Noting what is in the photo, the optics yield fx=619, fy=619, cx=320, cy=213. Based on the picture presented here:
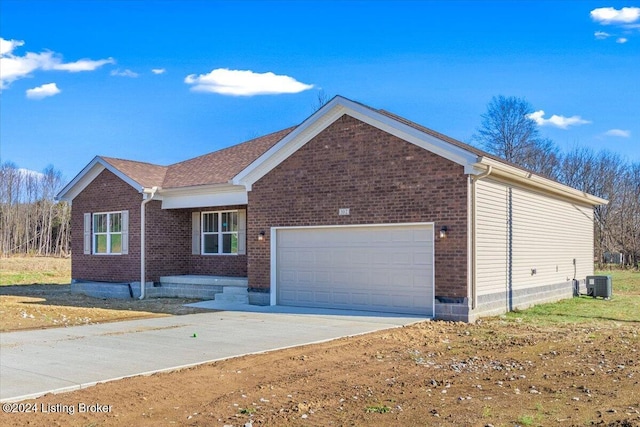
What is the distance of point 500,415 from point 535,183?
12148mm

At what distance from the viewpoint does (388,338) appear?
1180cm

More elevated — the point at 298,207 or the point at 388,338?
the point at 298,207

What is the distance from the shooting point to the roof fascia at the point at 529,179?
570 inches

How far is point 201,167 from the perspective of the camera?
23031 millimetres

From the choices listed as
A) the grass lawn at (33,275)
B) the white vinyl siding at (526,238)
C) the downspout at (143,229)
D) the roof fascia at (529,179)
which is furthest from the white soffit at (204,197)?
the grass lawn at (33,275)

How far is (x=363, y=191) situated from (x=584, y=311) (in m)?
6.78

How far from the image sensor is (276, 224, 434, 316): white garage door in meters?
14.9

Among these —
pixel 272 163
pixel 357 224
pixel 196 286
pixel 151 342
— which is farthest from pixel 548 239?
Result: pixel 151 342

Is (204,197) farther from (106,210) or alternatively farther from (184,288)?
(106,210)

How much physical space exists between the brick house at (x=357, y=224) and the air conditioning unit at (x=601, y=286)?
2.18 ft

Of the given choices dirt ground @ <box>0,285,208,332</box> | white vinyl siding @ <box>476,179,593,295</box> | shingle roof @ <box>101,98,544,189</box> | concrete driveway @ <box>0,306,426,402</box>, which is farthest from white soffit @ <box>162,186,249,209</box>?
white vinyl siding @ <box>476,179,593,295</box>

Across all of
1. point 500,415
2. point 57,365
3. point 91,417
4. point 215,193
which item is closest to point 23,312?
point 215,193

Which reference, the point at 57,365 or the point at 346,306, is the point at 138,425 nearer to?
the point at 57,365

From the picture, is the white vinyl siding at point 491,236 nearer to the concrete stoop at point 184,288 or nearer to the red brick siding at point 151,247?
the concrete stoop at point 184,288
